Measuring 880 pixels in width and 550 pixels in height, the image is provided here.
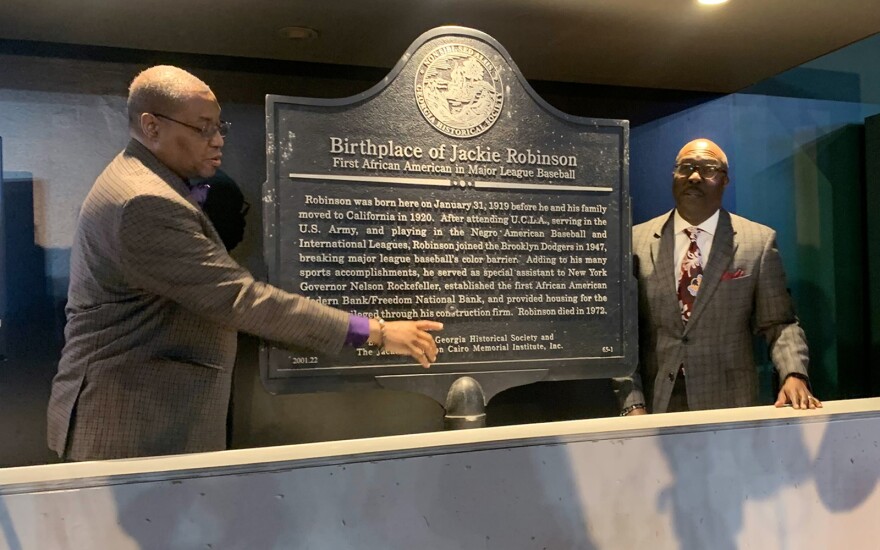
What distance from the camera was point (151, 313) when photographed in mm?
2188

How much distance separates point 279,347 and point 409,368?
0.50 meters

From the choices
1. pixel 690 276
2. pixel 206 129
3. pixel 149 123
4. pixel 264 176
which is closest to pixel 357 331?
pixel 206 129

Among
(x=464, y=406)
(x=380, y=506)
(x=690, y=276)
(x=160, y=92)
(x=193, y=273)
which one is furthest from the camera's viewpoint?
(x=690, y=276)

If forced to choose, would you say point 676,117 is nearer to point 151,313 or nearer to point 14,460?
point 151,313

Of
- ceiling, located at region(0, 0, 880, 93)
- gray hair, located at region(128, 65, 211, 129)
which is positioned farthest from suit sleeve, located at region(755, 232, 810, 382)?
gray hair, located at region(128, 65, 211, 129)

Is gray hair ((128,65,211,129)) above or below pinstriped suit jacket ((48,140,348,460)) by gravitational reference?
above

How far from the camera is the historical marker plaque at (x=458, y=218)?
2.46m

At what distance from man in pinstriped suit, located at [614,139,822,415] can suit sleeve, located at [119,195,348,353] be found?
5.22 ft

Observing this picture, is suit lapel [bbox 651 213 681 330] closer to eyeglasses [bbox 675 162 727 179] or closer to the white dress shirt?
the white dress shirt

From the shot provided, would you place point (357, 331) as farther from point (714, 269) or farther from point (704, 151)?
point (704, 151)

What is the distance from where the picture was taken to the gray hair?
7.40ft

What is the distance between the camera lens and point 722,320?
2918 millimetres

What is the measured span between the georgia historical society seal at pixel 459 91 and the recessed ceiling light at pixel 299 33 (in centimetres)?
66

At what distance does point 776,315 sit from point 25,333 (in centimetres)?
333
